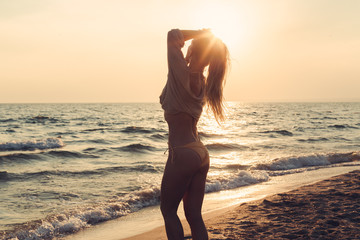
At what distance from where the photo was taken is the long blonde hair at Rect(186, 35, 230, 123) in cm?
263

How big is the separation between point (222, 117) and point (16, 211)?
230 inches

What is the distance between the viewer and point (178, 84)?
2.55 m

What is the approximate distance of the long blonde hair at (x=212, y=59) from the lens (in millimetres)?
2627

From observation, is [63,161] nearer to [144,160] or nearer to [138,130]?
[144,160]

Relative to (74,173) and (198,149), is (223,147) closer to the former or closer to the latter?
(74,173)

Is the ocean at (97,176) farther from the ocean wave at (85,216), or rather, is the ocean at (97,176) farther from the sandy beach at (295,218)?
the sandy beach at (295,218)

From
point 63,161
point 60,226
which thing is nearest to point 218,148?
point 63,161

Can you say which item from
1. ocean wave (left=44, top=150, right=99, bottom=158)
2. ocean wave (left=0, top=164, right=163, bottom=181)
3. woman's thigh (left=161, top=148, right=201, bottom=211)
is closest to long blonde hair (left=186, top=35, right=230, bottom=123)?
woman's thigh (left=161, top=148, right=201, bottom=211)

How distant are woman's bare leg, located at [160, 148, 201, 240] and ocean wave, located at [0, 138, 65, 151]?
17.1m

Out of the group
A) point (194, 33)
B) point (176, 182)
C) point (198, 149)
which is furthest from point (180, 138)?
point (194, 33)

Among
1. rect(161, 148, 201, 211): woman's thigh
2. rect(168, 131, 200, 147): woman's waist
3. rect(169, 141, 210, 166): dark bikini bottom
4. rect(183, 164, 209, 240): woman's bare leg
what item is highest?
rect(168, 131, 200, 147): woman's waist

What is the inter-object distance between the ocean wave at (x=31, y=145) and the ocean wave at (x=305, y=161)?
11.6 meters

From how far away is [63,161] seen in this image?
1382 cm

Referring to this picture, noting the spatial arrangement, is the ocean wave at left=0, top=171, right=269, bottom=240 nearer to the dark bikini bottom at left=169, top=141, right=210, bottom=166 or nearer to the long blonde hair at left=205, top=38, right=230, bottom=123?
the dark bikini bottom at left=169, top=141, right=210, bottom=166
